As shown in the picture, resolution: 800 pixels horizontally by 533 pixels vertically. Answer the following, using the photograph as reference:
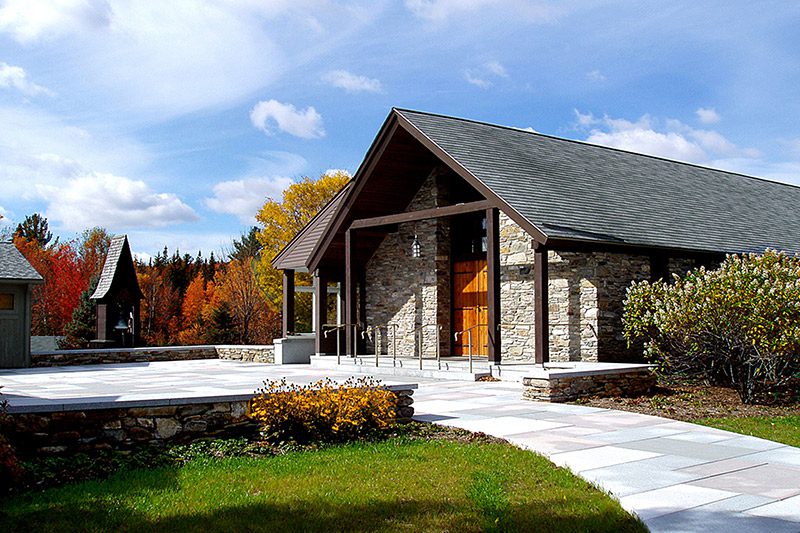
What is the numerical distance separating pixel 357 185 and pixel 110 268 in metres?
11.0

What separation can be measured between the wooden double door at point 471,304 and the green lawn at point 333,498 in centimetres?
1171

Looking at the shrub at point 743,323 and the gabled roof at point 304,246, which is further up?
the gabled roof at point 304,246

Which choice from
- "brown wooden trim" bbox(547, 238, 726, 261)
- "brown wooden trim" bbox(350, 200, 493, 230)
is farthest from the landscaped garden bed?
"brown wooden trim" bbox(350, 200, 493, 230)

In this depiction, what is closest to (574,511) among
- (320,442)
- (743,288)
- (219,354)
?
(320,442)

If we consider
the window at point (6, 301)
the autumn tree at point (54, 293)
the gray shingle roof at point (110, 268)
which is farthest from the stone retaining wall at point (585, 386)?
the autumn tree at point (54, 293)

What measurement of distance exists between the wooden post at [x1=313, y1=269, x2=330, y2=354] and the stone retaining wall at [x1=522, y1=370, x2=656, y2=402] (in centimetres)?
995

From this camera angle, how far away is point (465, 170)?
15.9 meters

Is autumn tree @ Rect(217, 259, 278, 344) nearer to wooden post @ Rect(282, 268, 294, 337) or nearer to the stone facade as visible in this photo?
wooden post @ Rect(282, 268, 294, 337)

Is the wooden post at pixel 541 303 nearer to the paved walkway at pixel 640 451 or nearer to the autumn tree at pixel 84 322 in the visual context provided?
the paved walkway at pixel 640 451

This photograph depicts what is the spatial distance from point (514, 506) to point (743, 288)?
24.2 feet

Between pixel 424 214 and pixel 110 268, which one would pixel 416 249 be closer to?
pixel 424 214

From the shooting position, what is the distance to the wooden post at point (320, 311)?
69.4 ft

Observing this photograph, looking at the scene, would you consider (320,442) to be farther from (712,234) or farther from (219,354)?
(219,354)

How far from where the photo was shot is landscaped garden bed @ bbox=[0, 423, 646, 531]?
5137 mm
